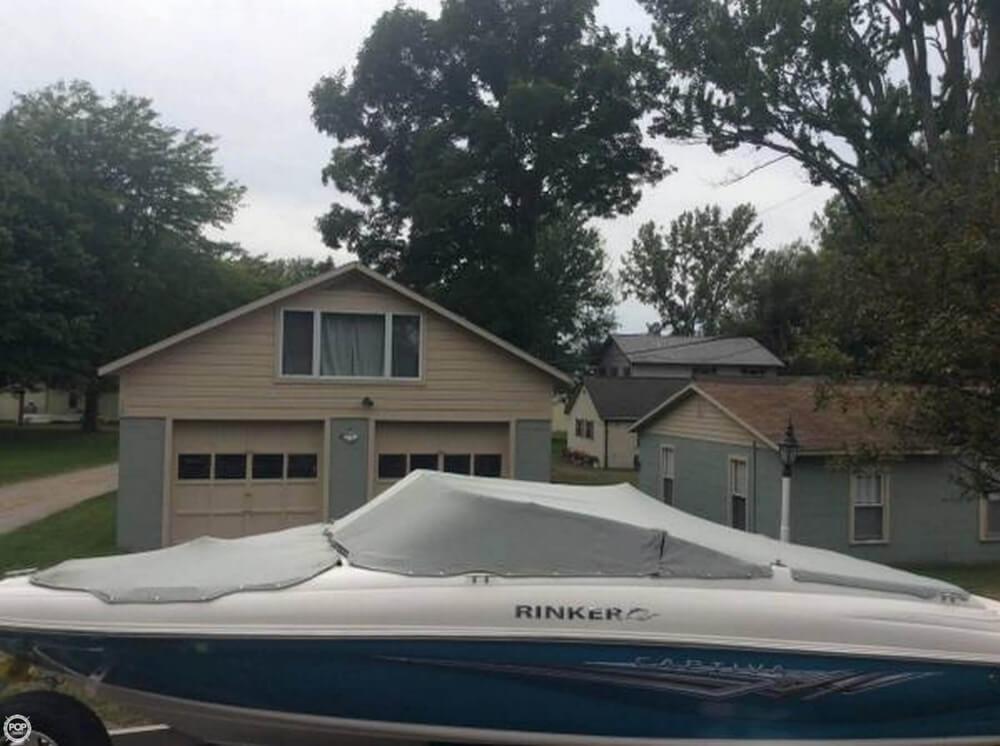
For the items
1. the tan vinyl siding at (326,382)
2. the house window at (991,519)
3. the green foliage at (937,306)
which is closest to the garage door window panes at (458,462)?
the tan vinyl siding at (326,382)

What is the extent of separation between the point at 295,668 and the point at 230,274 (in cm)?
4590

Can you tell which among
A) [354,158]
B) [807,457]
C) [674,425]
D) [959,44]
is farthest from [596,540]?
[354,158]

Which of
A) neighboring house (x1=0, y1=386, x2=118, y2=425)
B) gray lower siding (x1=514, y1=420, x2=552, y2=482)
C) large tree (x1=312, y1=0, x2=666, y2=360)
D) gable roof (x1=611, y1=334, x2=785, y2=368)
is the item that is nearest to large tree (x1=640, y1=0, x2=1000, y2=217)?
large tree (x1=312, y1=0, x2=666, y2=360)

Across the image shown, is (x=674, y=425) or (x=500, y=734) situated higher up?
(x=674, y=425)

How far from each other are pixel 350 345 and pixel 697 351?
3902cm

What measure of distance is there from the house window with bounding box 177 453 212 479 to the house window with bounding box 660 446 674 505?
9832 millimetres

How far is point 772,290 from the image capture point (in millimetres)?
59656

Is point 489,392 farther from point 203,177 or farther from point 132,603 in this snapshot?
point 203,177

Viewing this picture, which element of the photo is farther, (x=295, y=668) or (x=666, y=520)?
(x=666, y=520)

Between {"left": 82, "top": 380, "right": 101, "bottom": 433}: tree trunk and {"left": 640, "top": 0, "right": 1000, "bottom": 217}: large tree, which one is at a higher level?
{"left": 640, "top": 0, "right": 1000, "bottom": 217}: large tree

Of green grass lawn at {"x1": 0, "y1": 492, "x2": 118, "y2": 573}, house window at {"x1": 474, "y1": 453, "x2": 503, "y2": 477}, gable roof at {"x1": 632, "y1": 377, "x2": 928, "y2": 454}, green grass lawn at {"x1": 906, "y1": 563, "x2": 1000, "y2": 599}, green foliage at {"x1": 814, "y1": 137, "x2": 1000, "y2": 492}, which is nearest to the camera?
green foliage at {"x1": 814, "y1": 137, "x2": 1000, "y2": 492}

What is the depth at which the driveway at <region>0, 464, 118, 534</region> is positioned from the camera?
20812mm

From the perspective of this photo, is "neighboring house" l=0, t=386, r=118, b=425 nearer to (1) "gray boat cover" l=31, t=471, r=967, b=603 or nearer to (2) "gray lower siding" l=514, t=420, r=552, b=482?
(2) "gray lower siding" l=514, t=420, r=552, b=482

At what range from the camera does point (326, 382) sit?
1886 cm
